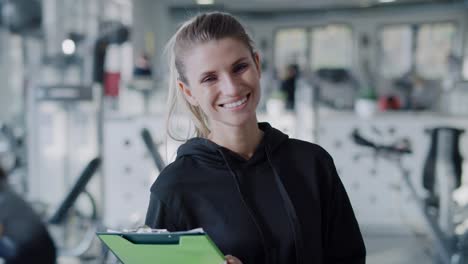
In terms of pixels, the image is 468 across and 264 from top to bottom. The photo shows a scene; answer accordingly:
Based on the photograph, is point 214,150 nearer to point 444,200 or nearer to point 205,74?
point 205,74

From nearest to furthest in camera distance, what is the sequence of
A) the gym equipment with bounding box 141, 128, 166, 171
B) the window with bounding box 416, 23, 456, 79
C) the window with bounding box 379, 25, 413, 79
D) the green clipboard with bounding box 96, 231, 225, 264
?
the green clipboard with bounding box 96, 231, 225, 264
the gym equipment with bounding box 141, 128, 166, 171
the window with bounding box 416, 23, 456, 79
the window with bounding box 379, 25, 413, 79

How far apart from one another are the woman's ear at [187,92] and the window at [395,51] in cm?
1187

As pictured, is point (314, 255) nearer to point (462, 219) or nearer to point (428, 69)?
point (462, 219)

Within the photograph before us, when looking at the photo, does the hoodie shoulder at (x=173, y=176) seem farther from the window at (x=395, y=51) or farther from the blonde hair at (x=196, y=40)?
the window at (x=395, y=51)

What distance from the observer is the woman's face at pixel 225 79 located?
1.00 m

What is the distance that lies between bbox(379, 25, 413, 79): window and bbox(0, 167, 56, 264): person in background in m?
11.0

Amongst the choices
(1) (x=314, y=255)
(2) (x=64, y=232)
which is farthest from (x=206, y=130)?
(2) (x=64, y=232)

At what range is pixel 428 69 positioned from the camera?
1210 cm

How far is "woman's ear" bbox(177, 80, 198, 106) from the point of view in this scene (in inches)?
43.0

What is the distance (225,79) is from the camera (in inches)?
39.1

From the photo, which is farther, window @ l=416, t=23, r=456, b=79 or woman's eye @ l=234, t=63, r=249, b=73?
window @ l=416, t=23, r=456, b=79

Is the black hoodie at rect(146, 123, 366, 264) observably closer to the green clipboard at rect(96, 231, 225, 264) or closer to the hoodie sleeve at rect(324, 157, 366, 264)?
the hoodie sleeve at rect(324, 157, 366, 264)

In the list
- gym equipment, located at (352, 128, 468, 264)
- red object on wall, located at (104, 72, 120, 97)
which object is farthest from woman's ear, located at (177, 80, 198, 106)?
red object on wall, located at (104, 72, 120, 97)

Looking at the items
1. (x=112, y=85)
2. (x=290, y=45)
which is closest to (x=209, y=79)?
(x=112, y=85)
